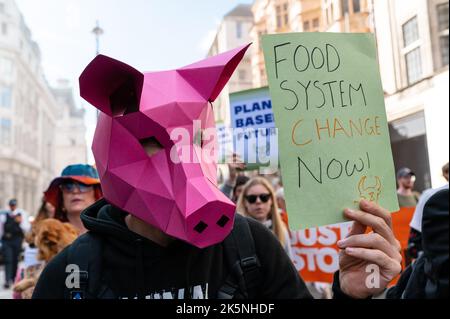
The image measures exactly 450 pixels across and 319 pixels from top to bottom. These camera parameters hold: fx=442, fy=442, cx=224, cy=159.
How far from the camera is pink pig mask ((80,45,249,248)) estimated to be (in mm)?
1352

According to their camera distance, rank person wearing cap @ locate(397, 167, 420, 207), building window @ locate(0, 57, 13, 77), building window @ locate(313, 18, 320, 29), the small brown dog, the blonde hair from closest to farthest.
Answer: building window @ locate(313, 18, 320, 29), the small brown dog, person wearing cap @ locate(397, 167, 420, 207), the blonde hair, building window @ locate(0, 57, 13, 77)

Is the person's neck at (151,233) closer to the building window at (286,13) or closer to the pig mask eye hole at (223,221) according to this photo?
the pig mask eye hole at (223,221)

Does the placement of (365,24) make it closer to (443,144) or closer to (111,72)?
(443,144)

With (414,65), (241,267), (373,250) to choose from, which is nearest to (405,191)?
(414,65)

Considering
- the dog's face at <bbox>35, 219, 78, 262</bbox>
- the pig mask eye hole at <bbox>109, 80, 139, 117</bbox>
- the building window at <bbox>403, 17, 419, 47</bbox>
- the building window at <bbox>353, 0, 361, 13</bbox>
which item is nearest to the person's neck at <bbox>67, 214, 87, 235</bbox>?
the dog's face at <bbox>35, 219, 78, 262</bbox>

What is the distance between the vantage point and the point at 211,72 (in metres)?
1.48

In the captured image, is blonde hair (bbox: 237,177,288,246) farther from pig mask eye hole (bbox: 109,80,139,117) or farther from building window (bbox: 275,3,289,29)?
pig mask eye hole (bbox: 109,80,139,117)

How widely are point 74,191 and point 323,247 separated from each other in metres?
2.51

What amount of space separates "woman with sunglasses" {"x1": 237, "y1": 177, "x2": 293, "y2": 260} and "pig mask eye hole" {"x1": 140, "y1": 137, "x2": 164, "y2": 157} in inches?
115

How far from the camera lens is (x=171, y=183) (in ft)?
4.59

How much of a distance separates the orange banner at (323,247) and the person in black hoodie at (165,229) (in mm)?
2918

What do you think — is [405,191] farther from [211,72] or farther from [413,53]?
[211,72]
